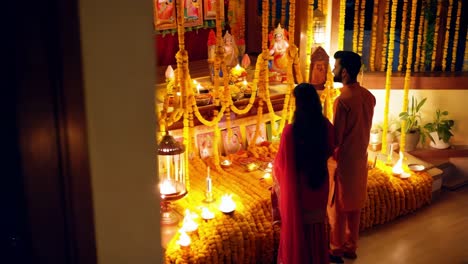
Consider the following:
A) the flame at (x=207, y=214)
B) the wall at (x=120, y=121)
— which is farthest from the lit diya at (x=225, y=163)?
the wall at (x=120, y=121)

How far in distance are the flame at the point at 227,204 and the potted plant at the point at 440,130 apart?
8.84ft

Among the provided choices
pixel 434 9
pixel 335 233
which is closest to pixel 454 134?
pixel 434 9

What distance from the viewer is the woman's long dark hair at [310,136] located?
364 cm

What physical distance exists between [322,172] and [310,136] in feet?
0.88

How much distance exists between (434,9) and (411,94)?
93cm

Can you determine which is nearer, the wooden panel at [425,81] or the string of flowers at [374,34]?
the string of flowers at [374,34]

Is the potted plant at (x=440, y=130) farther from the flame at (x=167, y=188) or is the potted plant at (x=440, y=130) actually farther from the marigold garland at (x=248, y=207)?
the flame at (x=167, y=188)

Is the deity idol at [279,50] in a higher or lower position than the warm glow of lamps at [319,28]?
lower

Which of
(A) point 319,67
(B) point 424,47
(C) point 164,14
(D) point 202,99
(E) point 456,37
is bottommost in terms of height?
(D) point 202,99

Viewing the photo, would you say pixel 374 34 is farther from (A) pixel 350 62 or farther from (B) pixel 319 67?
(A) pixel 350 62

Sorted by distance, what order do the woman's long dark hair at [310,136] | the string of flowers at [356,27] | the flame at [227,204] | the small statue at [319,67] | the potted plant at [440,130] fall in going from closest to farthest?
the woman's long dark hair at [310,136] → the flame at [227,204] → the small statue at [319,67] → the string of flowers at [356,27] → the potted plant at [440,130]

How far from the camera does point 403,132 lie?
580 cm

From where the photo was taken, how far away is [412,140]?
6.13m

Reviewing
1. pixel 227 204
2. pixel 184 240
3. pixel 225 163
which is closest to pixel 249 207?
pixel 227 204
